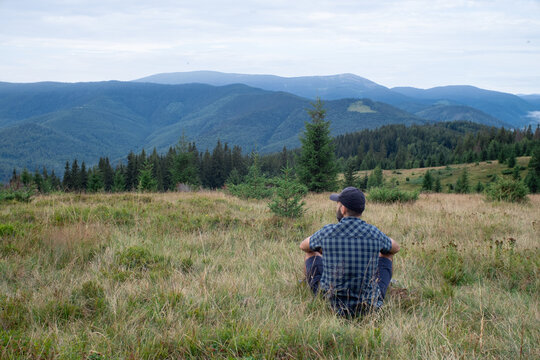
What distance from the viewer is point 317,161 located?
2097cm

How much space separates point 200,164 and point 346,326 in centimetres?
8584

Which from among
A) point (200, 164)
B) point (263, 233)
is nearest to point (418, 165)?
point (200, 164)

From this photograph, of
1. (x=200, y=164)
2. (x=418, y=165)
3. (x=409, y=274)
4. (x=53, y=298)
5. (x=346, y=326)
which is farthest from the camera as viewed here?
(x=418, y=165)

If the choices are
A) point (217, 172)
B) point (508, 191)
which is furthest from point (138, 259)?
point (217, 172)

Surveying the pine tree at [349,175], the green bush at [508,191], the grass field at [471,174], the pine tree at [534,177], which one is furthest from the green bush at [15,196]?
the pine tree at [534,177]

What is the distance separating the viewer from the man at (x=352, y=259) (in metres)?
3.28

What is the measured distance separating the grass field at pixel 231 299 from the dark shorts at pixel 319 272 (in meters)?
0.15

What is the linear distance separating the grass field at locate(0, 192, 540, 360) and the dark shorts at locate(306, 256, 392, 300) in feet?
0.50

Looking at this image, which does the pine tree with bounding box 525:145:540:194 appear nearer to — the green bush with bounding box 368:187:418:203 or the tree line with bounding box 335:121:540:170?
the tree line with bounding box 335:121:540:170

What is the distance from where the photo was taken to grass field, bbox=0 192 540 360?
2.56 metres

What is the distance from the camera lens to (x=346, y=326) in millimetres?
2992

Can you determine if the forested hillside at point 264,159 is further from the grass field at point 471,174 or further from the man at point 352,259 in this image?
the man at point 352,259

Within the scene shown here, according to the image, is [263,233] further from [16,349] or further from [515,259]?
[16,349]

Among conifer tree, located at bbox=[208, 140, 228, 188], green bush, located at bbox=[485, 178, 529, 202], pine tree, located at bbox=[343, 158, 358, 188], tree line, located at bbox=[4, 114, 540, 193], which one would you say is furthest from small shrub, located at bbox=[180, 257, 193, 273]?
conifer tree, located at bbox=[208, 140, 228, 188]
